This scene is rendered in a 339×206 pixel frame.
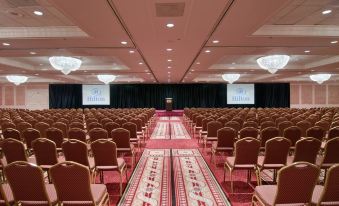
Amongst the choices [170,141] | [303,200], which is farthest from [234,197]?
[170,141]

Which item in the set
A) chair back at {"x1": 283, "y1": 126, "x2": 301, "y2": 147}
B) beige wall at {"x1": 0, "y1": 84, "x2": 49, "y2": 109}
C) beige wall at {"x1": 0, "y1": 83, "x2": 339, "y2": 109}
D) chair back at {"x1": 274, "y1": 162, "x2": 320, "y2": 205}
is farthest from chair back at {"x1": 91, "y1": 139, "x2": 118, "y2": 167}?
beige wall at {"x1": 0, "y1": 84, "x2": 49, "y2": 109}

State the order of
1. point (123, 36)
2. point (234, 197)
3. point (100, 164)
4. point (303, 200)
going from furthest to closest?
point (123, 36), point (100, 164), point (234, 197), point (303, 200)

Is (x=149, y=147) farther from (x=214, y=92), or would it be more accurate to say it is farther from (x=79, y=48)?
(x=214, y=92)

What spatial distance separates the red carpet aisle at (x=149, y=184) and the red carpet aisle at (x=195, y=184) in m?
0.19

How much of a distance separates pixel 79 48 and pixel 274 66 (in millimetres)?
6727

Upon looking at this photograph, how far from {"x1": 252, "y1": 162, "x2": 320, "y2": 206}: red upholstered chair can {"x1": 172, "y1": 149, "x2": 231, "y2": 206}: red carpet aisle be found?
1315 mm

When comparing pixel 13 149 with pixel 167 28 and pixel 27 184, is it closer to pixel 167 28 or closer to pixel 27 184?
pixel 27 184

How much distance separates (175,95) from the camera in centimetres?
3091

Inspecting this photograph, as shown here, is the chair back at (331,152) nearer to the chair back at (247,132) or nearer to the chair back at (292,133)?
the chair back at (292,133)

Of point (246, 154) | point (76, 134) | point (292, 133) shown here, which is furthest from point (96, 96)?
point (246, 154)

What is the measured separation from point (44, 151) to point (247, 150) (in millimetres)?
3285

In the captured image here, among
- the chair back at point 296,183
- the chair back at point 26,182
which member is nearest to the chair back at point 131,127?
the chair back at point 26,182

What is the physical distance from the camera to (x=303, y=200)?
3.03m

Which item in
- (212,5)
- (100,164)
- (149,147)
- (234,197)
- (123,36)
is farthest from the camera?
(149,147)
